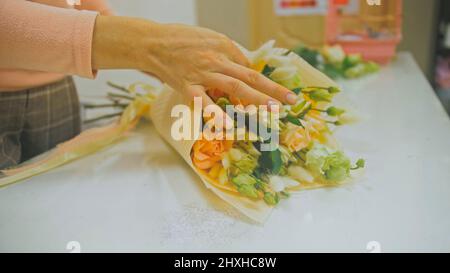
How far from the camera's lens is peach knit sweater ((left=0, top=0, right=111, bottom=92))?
0.54m

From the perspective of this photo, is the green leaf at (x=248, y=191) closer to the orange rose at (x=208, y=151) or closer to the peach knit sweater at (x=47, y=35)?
the orange rose at (x=208, y=151)

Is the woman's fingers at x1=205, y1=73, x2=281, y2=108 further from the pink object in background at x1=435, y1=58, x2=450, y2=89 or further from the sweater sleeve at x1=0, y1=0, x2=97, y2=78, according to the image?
the pink object in background at x1=435, y1=58, x2=450, y2=89

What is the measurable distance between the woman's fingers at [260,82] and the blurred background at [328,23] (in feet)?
0.24

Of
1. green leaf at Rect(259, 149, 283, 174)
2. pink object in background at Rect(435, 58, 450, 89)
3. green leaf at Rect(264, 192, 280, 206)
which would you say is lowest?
pink object in background at Rect(435, 58, 450, 89)

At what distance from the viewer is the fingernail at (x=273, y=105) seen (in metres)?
0.57

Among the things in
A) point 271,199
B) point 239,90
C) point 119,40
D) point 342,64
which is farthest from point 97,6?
point 342,64

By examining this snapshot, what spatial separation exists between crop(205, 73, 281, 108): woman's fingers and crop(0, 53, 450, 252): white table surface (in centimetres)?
13

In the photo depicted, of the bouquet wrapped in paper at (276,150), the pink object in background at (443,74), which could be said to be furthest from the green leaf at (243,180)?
the pink object in background at (443,74)

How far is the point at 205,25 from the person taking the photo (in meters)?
0.61

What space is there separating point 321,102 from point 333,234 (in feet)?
0.66

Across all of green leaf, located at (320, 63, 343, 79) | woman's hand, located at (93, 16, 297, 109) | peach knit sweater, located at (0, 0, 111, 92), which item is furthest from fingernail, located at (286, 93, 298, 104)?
green leaf, located at (320, 63, 343, 79)
